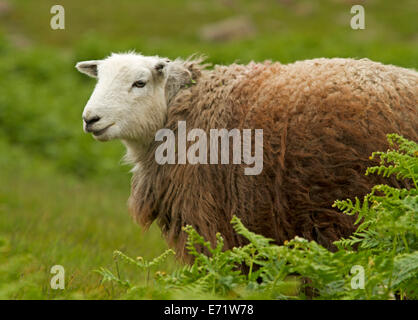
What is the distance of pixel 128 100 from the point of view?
5391 millimetres

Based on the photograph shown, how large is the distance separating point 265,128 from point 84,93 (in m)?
17.8

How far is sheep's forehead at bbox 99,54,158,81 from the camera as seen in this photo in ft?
17.9

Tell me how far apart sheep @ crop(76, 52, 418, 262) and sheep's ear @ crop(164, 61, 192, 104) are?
0.01m

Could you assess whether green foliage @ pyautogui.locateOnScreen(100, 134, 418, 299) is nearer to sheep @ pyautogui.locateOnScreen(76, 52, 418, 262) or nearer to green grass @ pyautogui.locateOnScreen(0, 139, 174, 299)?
green grass @ pyautogui.locateOnScreen(0, 139, 174, 299)

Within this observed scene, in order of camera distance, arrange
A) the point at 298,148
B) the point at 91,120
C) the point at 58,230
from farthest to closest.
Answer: the point at 58,230
the point at 91,120
the point at 298,148

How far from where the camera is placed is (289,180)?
16.2 ft

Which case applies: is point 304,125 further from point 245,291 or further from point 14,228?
point 14,228

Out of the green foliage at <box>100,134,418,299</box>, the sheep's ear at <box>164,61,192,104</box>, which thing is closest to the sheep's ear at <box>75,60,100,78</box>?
the sheep's ear at <box>164,61,192,104</box>

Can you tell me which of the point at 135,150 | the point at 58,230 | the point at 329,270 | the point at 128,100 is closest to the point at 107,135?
the point at 128,100

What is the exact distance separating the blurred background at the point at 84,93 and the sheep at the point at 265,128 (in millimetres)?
851

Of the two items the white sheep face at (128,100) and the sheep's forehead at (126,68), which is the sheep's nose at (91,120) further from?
the sheep's forehead at (126,68)

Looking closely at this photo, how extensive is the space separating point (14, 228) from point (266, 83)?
3.80 meters

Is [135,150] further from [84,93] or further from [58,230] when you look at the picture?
[84,93]
